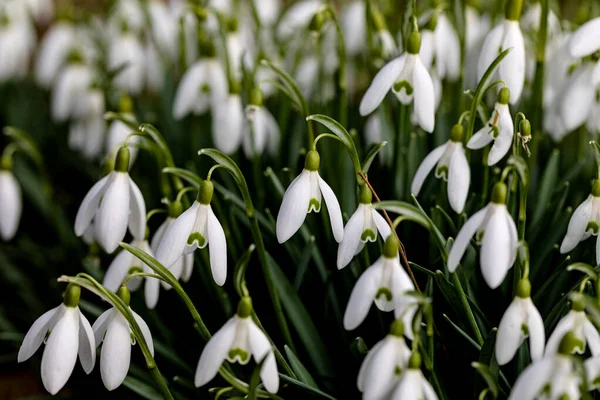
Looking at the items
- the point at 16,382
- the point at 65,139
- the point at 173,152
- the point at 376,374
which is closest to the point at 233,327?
the point at 376,374

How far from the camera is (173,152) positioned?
1774 mm

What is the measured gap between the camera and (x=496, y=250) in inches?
34.8

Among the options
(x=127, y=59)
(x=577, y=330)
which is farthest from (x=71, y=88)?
(x=577, y=330)

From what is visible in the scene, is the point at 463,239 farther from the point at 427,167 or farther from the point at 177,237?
the point at 177,237

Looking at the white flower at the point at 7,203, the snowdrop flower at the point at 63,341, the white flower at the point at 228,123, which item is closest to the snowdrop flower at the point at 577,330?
the snowdrop flower at the point at 63,341

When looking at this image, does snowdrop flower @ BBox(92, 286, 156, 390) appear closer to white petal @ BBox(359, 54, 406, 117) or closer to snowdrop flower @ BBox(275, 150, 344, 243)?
snowdrop flower @ BBox(275, 150, 344, 243)

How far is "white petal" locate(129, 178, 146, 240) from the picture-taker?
1138 millimetres

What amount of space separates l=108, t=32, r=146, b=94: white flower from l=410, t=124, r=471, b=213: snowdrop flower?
3.29 ft

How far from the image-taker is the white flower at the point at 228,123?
4.84 ft

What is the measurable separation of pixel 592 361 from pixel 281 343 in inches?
21.9

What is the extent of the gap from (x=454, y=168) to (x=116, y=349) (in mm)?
506

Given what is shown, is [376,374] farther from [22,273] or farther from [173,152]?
[22,273]

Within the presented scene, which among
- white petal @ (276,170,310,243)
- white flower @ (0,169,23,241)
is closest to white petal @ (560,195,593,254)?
white petal @ (276,170,310,243)

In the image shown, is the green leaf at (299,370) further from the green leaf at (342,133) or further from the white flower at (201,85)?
the white flower at (201,85)
